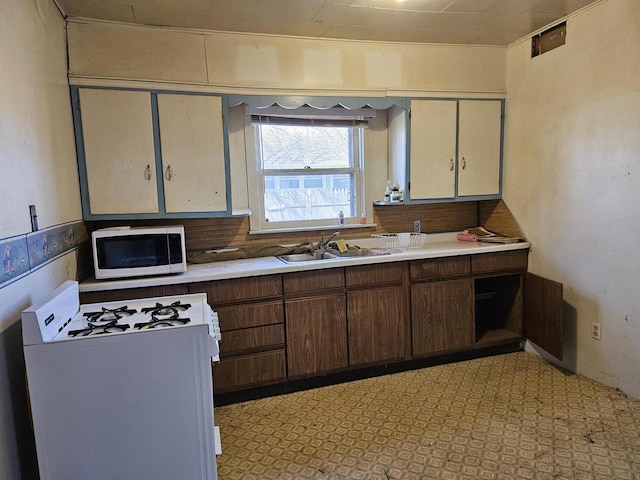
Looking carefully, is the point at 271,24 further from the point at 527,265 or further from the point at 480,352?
the point at 480,352

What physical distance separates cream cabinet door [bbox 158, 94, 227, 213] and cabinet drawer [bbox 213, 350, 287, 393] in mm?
1057

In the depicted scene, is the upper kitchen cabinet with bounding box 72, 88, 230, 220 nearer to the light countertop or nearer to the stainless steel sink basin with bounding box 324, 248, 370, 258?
the light countertop

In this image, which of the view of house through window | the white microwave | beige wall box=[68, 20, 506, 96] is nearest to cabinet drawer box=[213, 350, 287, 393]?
the white microwave

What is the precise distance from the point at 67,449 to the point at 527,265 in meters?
3.24

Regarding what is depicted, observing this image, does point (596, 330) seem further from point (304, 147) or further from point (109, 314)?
point (109, 314)

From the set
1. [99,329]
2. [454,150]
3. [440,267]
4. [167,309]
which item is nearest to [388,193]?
[454,150]

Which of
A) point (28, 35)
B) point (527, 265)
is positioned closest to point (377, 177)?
point (527, 265)

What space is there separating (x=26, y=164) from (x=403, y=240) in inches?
99.3

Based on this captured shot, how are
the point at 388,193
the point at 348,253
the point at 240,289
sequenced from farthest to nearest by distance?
the point at 388,193 < the point at 348,253 < the point at 240,289

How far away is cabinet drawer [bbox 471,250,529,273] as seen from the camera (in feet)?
10.3

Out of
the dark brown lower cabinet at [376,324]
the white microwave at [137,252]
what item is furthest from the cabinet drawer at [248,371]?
the white microwave at [137,252]

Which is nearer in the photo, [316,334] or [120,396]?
[120,396]

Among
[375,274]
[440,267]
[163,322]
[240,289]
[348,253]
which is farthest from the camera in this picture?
[348,253]

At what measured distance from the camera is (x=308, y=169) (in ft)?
10.9
